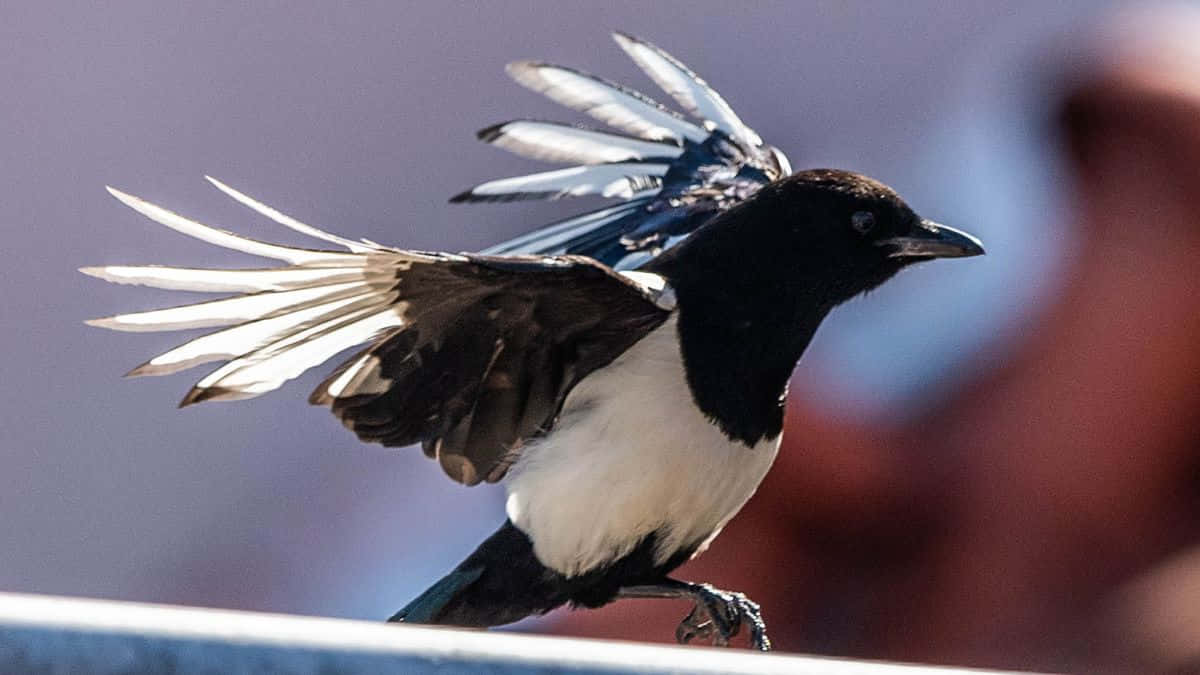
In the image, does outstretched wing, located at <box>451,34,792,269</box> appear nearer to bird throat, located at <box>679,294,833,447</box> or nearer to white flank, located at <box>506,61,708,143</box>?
white flank, located at <box>506,61,708,143</box>

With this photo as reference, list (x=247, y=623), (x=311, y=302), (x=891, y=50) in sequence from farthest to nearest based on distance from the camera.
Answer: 1. (x=891, y=50)
2. (x=311, y=302)
3. (x=247, y=623)

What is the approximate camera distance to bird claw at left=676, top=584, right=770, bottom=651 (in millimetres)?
1003

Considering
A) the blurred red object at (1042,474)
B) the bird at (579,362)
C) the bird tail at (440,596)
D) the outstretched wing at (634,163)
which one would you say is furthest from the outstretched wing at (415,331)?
the blurred red object at (1042,474)

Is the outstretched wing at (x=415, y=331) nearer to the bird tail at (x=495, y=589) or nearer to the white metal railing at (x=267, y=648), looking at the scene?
the bird tail at (x=495, y=589)

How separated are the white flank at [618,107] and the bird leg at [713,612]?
0.36 metres

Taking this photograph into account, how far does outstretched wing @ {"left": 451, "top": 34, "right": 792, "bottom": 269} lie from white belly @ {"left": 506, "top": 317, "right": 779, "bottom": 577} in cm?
25

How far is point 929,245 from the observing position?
3.40 ft

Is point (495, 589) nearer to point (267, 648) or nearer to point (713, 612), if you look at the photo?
point (713, 612)

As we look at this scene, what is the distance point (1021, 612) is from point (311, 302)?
1048mm

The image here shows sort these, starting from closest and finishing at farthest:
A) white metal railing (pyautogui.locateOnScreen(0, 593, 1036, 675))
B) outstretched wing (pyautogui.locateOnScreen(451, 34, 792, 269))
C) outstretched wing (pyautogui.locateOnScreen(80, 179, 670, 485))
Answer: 1. white metal railing (pyautogui.locateOnScreen(0, 593, 1036, 675))
2. outstretched wing (pyautogui.locateOnScreen(80, 179, 670, 485))
3. outstretched wing (pyautogui.locateOnScreen(451, 34, 792, 269))

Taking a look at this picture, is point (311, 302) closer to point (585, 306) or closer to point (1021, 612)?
point (585, 306)

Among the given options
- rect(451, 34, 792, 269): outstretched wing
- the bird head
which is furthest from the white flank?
the bird head

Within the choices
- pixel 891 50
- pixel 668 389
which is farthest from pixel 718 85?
pixel 668 389

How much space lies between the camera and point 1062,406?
171cm
